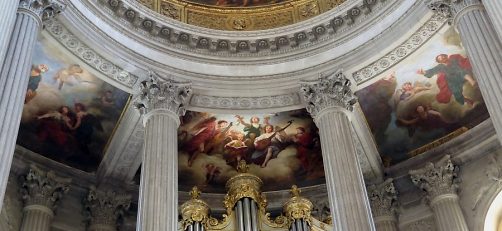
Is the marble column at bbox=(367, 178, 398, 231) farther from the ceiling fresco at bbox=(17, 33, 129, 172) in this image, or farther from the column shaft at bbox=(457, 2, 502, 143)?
the ceiling fresco at bbox=(17, 33, 129, 172)

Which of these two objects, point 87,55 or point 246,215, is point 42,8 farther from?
point 246,215

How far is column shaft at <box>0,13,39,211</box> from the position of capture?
9148 mm

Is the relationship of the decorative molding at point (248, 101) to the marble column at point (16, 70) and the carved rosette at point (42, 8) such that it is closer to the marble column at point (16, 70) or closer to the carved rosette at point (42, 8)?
the carved rosette at point (42, 8)

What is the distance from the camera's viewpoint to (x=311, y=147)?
52.9ft

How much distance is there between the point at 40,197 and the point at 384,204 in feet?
23.8

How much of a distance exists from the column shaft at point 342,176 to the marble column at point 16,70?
525 centimetres

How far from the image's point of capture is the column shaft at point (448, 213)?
14258mm

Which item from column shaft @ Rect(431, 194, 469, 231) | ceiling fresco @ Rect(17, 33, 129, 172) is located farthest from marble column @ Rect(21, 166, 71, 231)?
column shaft @ Rect(431, 194, 469, 231)

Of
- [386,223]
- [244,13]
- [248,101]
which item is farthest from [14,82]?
[386,223]

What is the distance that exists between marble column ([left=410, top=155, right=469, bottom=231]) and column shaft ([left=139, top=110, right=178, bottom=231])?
5680 millimetres

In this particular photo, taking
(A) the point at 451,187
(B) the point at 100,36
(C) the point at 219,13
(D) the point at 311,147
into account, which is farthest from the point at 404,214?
(B) the point at 100,36

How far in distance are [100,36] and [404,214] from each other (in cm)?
748

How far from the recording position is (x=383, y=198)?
15508mm

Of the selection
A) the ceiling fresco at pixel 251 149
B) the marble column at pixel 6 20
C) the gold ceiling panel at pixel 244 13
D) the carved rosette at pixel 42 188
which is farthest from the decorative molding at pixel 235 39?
the marble column at pixel 6 20
